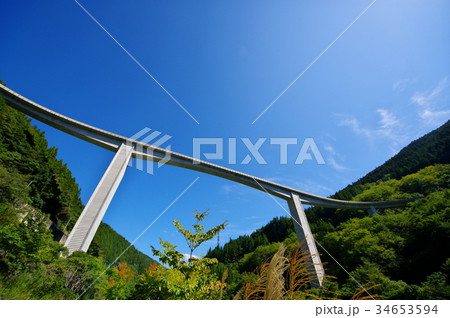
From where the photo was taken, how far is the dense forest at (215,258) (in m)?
3.00

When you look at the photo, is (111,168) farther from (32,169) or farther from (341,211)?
(341,211)

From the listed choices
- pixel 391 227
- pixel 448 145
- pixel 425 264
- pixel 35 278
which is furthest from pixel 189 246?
pixel 448 145

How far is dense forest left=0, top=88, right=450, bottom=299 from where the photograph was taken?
3.00 meters

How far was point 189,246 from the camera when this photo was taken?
8258mm

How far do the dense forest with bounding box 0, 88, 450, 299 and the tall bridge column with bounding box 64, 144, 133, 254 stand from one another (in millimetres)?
750

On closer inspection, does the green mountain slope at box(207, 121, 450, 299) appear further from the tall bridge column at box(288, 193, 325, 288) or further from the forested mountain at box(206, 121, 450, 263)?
the tall bridge column at box(288, 193, 325, 288)

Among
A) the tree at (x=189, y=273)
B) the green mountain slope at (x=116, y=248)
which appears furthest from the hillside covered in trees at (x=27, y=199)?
the green mountain slope at (x=116, y=248)

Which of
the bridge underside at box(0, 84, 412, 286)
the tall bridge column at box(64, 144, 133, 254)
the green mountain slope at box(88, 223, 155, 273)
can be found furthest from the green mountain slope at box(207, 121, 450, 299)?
the green mountain slope at box(88, 223, 155, 273)

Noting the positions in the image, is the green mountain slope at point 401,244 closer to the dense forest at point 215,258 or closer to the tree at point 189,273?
the dense forest at point 215,258

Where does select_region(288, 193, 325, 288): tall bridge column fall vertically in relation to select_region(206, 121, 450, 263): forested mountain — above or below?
below

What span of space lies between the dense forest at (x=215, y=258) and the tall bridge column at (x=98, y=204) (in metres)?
0.75

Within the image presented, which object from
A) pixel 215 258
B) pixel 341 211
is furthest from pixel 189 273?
pixel 341 211
